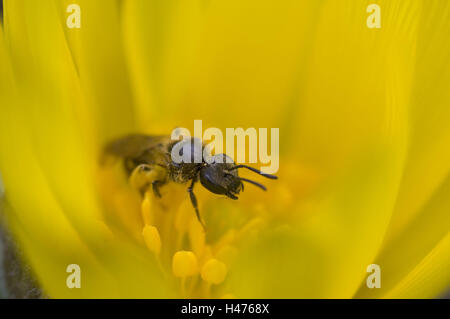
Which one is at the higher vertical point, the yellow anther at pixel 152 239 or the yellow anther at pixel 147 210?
the yellow anther at pixel 147 210

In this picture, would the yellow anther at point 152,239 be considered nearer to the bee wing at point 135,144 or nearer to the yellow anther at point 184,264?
the yellow anther at point 184,264

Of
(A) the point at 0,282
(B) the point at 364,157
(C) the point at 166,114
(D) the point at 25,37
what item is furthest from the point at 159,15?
(A) the point at 0,282

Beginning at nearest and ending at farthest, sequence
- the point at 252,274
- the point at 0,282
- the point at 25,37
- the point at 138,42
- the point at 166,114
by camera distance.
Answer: the point at 0,282, the point at 25,37, the point at 252,274, the point at 138,42, the point at 166,114

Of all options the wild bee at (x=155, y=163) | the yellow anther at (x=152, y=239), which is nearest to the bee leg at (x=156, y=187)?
the wild bee at (x=155, y=163)

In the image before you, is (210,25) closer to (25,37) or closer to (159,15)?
(159,15)

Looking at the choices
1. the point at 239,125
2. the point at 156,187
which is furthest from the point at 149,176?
the point at 239,125

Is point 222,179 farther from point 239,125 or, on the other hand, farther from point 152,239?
point 239,125
